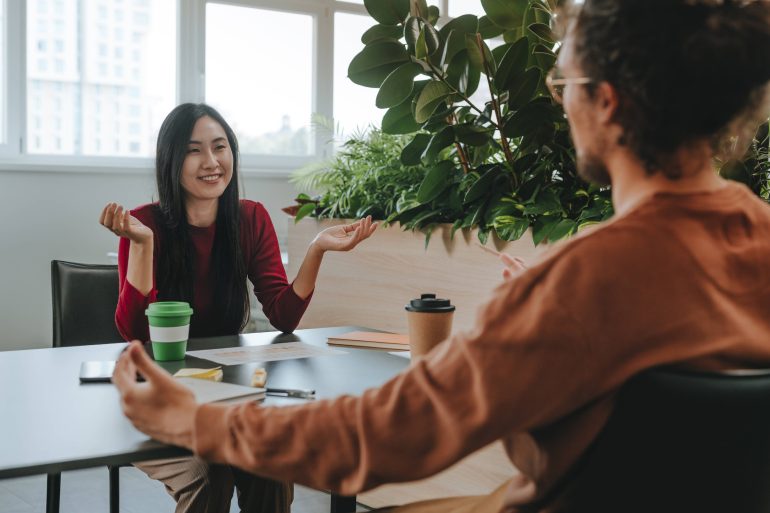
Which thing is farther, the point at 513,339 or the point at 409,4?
the point at 409,4

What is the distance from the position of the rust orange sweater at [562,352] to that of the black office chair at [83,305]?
1.64 metres

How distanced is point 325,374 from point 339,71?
4.77 meters

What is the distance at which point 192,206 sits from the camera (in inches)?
99.6

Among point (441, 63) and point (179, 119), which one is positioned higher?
point (441, 63)

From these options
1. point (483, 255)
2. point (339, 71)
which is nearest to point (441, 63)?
point (483, 255)

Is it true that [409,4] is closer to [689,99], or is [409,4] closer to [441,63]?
[441,63]

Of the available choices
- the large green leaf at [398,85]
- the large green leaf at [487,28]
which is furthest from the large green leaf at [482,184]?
the large green leaf at [487,28]

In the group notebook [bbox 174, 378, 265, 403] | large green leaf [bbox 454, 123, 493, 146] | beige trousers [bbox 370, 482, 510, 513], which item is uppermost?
large green leaf [bbox 454, 123, 493, 146]

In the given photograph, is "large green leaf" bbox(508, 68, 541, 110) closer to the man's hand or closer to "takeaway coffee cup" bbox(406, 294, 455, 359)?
"takeaway coffee cup" bbox(406, 294, 455, 359)

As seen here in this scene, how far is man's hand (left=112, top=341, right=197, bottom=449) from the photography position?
3.33 ft

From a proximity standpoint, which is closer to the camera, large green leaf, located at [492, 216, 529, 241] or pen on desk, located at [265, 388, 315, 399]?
pen on desk, located at [265, 388, 315, 399]

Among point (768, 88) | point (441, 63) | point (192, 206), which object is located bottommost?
point (192, 206)

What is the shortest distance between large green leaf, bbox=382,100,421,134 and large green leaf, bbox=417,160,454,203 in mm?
165

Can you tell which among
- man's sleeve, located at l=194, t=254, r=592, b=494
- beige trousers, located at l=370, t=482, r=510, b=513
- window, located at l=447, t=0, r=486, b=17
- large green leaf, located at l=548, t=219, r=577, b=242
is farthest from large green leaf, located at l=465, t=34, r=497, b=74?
window, located at l=447, t=0, r=486, b=17
